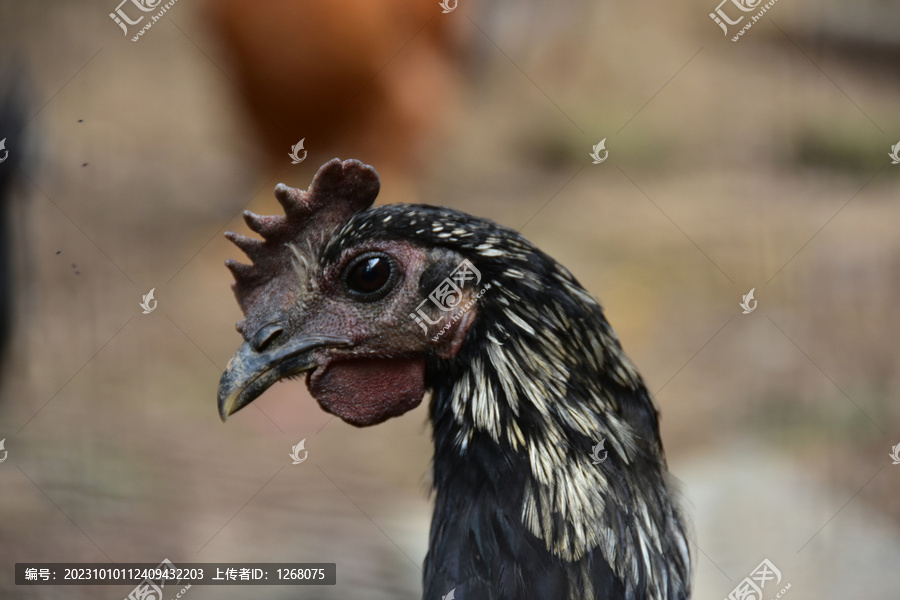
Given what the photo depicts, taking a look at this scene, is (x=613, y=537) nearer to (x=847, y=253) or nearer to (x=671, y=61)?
(x=847, y=253)

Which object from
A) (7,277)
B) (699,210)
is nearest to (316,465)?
(7,277)

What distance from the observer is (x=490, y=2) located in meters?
8.42

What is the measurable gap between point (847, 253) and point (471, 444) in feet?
19.1

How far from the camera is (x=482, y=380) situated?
7.03 ft
